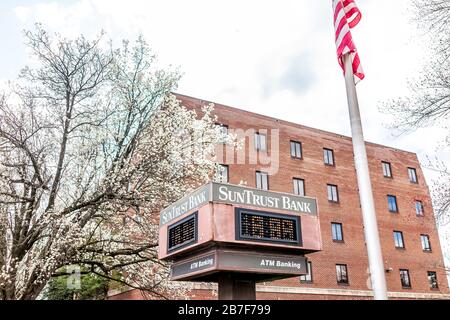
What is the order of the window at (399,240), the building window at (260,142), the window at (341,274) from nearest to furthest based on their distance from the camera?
the window at (341,274) → the building window at (260,142) → the window at (399,240)

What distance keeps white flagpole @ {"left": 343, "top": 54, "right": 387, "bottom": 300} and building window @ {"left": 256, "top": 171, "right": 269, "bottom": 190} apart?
21.9 m

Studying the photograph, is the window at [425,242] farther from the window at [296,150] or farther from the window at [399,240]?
the window at [296,150]

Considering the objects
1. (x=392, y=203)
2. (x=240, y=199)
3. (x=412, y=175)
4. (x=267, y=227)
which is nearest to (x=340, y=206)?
(x=392, y=203)

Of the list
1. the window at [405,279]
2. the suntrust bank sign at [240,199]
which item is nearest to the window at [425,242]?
the window at [405,279]

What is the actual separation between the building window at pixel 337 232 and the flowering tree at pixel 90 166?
18.2m

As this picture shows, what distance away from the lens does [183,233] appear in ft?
23.5

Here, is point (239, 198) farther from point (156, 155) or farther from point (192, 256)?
point (156, 155)

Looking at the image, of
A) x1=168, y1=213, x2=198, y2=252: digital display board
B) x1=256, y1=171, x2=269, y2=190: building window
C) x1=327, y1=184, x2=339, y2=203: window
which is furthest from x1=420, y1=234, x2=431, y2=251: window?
x1=168, y1=213, x2=198, y2=252: digital display board

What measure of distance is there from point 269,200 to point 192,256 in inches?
58.7

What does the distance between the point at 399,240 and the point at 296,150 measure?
11.3 metres

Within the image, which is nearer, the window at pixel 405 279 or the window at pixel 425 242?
the window at pixel 405 279

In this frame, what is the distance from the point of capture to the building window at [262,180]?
29.8m

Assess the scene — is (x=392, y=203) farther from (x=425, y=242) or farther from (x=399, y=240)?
(x=425, y=242)

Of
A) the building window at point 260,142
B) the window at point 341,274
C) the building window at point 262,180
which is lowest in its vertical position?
the window at point 341,274
